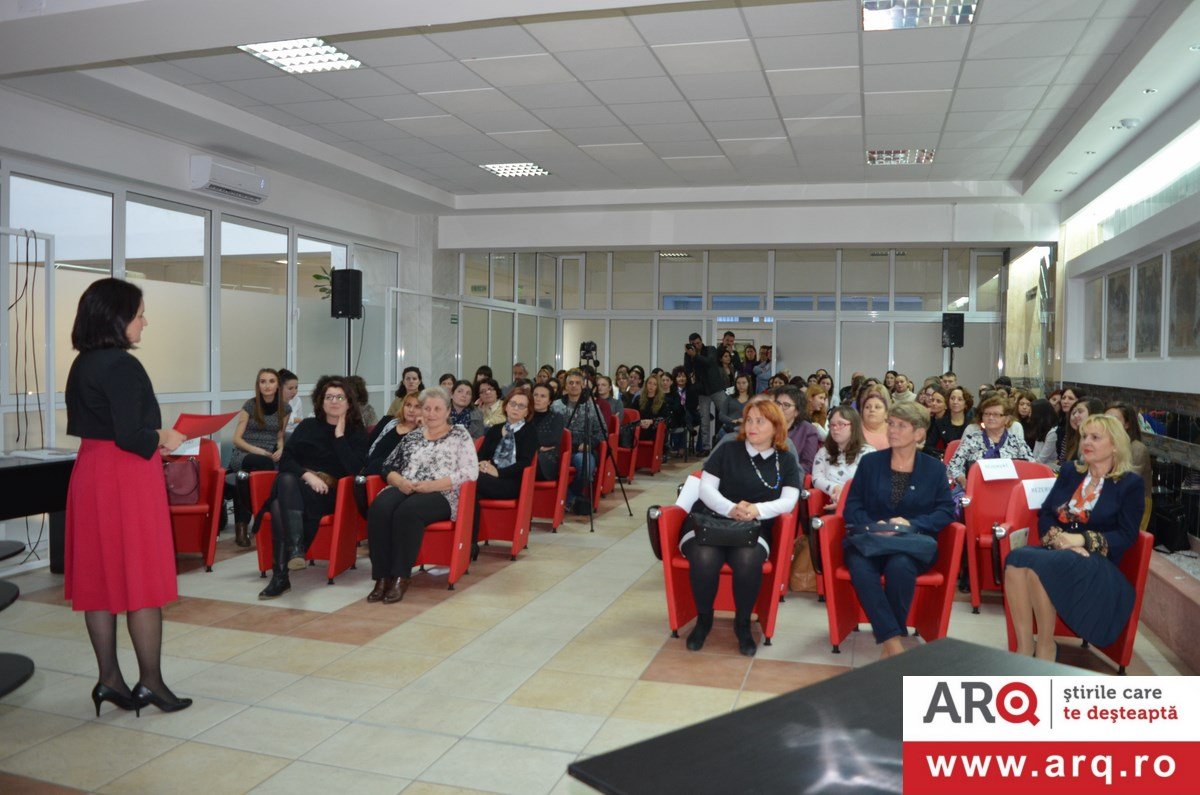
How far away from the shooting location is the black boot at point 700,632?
14.9 ft

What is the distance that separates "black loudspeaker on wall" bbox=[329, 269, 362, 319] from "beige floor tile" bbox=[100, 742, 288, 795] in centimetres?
652

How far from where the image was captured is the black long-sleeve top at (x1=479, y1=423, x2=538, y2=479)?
6613 mm

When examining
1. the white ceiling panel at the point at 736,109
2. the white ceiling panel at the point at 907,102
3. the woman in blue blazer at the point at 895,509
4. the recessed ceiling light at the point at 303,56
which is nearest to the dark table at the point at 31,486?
the recessed ceiling light at the point at 303,56

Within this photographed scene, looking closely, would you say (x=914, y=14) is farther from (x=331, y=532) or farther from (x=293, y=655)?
(x=293, y=655)

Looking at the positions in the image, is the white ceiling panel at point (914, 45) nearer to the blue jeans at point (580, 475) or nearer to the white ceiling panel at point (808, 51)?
the white ceiling panel at point (808, 51)

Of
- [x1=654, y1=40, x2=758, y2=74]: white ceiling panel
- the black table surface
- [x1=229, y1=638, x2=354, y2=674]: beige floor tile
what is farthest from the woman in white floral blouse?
the black table surface

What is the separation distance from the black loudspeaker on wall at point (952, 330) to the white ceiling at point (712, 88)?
7.57 ft

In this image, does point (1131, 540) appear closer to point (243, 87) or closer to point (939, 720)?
point (939, 720)

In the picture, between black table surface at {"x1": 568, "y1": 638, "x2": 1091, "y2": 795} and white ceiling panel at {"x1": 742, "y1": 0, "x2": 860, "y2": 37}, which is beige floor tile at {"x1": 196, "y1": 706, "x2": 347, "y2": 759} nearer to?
black table surface at {"x1": 568, "y1": 638, "x2": 1091, "y2": 795}

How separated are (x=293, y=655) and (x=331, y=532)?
1688mm

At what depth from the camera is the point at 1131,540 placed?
403 cm

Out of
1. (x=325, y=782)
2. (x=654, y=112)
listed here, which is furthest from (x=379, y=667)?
(x=654, y=112)

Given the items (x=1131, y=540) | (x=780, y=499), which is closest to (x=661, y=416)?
(x=780, y=499)

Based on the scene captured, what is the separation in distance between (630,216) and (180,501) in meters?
7.42
